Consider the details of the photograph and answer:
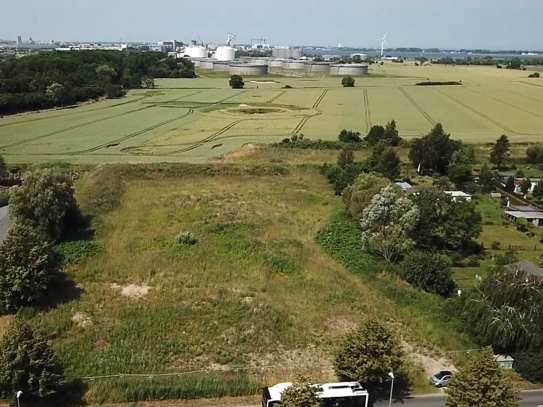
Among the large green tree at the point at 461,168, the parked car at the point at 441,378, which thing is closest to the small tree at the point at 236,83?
the large green tree at the point at 461,168

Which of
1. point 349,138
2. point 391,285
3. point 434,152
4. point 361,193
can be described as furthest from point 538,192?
point 391,285

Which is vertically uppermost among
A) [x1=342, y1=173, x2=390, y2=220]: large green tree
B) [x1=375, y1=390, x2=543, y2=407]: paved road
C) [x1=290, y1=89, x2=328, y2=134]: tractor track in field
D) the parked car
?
[x1=290, y1=89, x2=328, y2=134]: tractor track in field

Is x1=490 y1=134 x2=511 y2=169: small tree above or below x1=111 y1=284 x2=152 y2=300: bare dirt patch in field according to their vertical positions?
above

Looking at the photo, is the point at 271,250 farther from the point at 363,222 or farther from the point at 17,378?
the point at 17,378

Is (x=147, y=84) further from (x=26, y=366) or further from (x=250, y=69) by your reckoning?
(x=26, y=366)

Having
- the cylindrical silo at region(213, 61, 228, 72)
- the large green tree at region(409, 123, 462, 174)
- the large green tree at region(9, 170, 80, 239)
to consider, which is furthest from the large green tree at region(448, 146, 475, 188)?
the cylindrical silo at region(213, 61, 228, 72)

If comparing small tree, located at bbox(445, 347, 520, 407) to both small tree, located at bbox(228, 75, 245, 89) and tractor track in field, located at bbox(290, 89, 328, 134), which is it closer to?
tractor track in field, located at bbox(290, 89, 328, 134)
